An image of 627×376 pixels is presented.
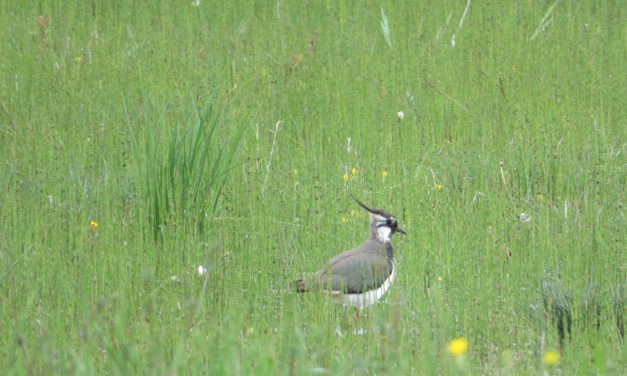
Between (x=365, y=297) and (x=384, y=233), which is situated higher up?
(x=384, y=233)

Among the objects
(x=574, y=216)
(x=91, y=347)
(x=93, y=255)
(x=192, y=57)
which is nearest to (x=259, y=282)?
(x=93, y=255)

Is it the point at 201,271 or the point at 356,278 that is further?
the point at 201,271

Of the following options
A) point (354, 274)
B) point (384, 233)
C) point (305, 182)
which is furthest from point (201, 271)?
point (305, 182)

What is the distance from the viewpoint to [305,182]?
257 inches

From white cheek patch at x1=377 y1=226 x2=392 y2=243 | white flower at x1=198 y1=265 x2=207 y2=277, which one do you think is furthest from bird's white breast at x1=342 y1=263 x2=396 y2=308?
white flower at x1=198 y1=265 x2=207 y2=277

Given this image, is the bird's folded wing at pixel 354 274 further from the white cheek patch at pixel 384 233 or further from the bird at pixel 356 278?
the white cheek patch at pixel 384 233

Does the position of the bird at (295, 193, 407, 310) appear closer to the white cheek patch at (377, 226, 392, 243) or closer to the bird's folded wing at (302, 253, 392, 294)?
the bird's folded wing at (302, 253, 392, 294)

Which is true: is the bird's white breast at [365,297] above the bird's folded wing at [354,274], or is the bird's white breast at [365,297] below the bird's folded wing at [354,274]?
below

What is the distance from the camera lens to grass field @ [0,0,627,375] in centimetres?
449

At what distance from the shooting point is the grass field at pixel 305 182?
4.49 metres

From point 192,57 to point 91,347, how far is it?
171 inches

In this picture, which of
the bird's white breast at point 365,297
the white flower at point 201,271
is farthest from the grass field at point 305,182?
the bird's white breast at point 365,297

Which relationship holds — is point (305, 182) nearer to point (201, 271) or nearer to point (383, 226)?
point (383, 226)

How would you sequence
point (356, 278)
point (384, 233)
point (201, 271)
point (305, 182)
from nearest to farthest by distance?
point (356, 278) < point (201, 271) < point (384, 233) < point (305, 182)
